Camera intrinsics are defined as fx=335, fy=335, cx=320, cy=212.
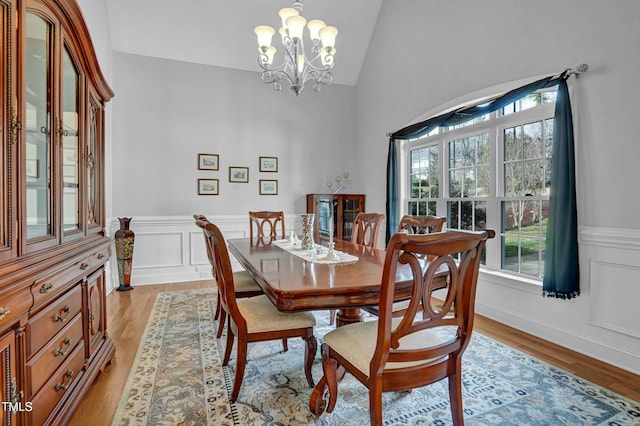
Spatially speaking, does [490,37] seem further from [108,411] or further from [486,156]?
[108,411]

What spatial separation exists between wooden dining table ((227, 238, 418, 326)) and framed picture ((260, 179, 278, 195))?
2.93m

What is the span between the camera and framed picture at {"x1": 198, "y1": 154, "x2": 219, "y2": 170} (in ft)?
15.9

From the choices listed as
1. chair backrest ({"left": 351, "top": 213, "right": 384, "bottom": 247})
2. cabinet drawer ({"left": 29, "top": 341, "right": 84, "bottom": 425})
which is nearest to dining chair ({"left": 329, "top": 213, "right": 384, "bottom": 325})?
chair backrest ({"left": 351, "top": 213, "right": 384, "bottom": 247})

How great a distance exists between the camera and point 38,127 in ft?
4.68

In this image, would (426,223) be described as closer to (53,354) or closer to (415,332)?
(415,332)

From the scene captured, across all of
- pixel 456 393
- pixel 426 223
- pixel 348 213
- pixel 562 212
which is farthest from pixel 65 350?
pixel 348 213

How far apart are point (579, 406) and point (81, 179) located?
10.0 ft

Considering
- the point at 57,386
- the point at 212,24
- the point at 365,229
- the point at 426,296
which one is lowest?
the point at 57,386

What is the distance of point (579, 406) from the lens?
1.80 metres

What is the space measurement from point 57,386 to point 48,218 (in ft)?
2.49

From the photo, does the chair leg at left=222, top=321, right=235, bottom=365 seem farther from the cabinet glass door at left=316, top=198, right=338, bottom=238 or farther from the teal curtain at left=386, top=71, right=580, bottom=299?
the cabinet glass door at left=316, top=198, right=338, bottom=238

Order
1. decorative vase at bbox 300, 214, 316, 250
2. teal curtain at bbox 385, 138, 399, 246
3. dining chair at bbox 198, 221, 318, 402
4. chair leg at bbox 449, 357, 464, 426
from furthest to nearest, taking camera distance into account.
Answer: teal curtain at bbox 385, 138, 399, 246
decorative vase at bbox 300, 214, 316, 250
dining chair at bbox 198, 221, 318, 402
chair leg at bbox 449, 357, 464, 426

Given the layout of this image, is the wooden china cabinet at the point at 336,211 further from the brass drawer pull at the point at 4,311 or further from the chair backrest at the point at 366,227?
the brass drawer pull at the point at 4,311

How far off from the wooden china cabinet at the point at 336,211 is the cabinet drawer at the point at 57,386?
3.52m
